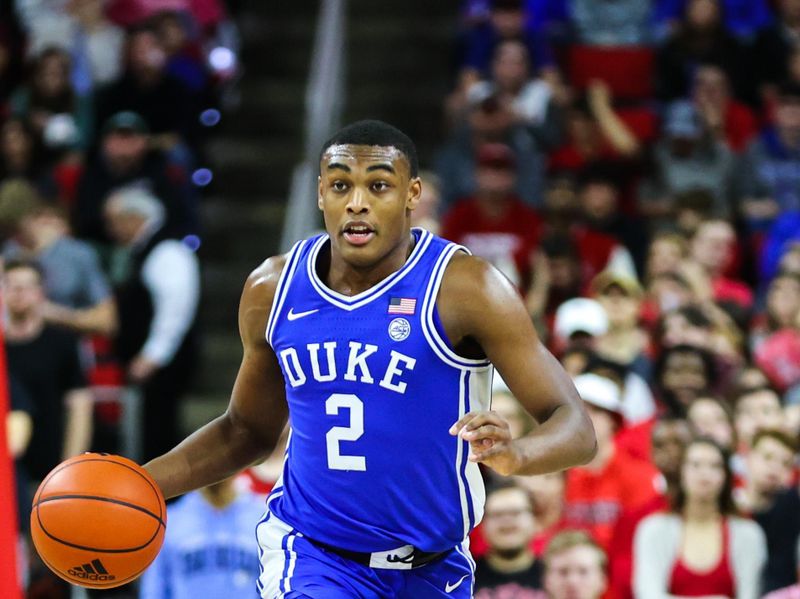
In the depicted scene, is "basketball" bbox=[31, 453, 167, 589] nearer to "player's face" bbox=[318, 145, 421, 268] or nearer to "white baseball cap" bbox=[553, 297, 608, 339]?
"player's face" bbox=[318, 145, 421, 268]

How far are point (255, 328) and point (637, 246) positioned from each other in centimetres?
613

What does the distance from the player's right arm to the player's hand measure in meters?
1.07

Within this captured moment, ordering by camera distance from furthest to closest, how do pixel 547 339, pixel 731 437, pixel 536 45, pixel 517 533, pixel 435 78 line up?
pixel 435 78 < pixel 536 45 < pixel 547 339 < pixel 731 437 < pixel 517 533

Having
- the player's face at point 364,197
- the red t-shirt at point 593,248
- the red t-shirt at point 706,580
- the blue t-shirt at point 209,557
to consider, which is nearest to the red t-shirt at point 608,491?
the red t-shirt at point 706,580

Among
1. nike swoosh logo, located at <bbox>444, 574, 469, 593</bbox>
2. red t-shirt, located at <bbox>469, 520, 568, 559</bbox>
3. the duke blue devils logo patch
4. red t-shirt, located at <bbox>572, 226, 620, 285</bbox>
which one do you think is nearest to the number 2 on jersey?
the duke blue devils logo patch

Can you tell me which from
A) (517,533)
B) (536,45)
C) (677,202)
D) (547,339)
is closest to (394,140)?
(517,533)

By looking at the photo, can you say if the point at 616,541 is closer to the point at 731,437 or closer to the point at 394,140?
the point at 731,437

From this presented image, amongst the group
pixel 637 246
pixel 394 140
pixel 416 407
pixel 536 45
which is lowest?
pixel 416 407

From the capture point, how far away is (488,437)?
421cm

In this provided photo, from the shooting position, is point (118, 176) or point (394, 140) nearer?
point (394, 140)

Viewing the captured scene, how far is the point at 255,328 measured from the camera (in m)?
5.09

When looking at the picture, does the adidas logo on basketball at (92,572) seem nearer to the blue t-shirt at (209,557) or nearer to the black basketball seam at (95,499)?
the black basketball seam at (95,499)

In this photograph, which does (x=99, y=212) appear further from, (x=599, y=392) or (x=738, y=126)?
(x=738, y=126)

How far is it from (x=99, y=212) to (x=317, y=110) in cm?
183
